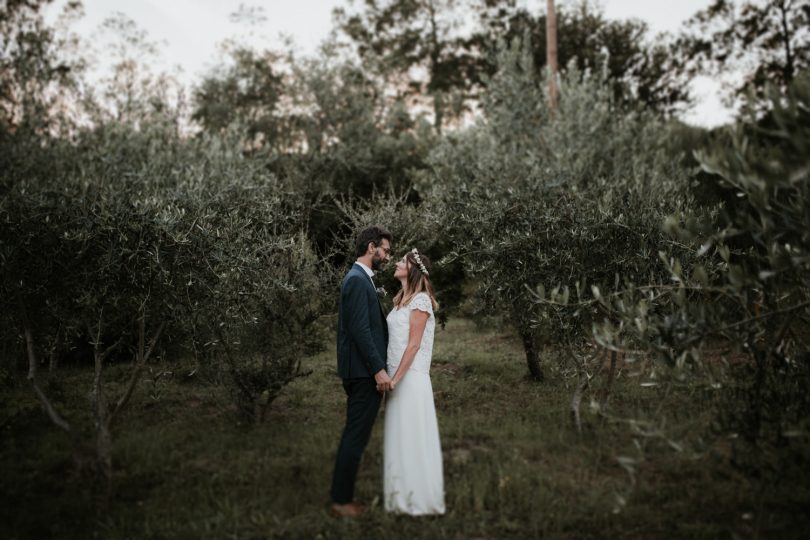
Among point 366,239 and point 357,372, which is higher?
point 366,239

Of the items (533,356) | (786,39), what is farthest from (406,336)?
(786,39)

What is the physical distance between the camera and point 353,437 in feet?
18.5

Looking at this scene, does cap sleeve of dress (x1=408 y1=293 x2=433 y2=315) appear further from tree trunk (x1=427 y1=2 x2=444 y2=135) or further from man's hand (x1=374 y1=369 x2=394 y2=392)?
tree trunk (x1=427 y1=2 x2=444 y2=135)

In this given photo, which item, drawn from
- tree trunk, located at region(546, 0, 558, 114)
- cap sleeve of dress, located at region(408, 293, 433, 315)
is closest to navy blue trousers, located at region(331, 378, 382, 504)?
cap sleeve of dress, located at region(408, 293, 433, 315)

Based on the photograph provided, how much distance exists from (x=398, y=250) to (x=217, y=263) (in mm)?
3410

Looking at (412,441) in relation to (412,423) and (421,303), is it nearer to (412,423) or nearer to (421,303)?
(412,423)

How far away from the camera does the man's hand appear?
18.7ft

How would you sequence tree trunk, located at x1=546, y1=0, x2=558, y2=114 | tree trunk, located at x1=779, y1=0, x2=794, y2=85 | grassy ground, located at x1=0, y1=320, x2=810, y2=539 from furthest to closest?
tree trunk, located at x1=779, y1=0, x2=794, y2=85, tree trunk, located at x1=546, y1=0, x2=558, y2=114, grassy ground, located at x1=0, y1=320, x2=810, y2=539

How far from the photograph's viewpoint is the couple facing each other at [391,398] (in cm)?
570

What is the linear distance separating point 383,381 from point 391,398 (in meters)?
0.35

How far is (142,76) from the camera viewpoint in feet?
110

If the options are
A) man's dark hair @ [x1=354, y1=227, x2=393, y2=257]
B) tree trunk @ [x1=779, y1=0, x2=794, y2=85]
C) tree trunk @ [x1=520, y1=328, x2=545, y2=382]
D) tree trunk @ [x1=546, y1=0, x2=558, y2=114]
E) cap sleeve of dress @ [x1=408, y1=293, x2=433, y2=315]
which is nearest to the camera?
cap sleeve of dress @ [x1=408, y1=293, x2=433, y2=315]

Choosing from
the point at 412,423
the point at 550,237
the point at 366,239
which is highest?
the point at 550,237

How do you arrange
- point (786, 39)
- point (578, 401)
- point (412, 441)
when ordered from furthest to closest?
point (786, 39), point (578, 401), point (412, 441)
